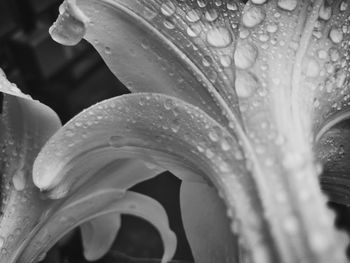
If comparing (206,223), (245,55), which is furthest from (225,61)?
(206,223)

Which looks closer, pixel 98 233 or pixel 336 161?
pixel 336 161

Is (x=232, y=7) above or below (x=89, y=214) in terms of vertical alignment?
above

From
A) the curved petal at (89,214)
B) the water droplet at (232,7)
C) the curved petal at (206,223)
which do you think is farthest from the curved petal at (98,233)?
the water droplet at (232,7)

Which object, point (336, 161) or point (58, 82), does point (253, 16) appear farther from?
point (58, 82)

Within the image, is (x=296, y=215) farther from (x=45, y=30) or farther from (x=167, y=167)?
(x=45, y=30)

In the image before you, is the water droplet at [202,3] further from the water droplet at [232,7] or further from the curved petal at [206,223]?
the curved petal at [206,223]

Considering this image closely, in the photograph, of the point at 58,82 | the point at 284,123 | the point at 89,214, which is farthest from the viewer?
the point at 58,82

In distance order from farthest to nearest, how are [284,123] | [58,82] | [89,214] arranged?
[58,82] < [89,214] < [284,123]
